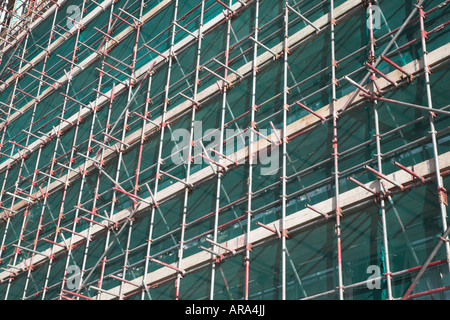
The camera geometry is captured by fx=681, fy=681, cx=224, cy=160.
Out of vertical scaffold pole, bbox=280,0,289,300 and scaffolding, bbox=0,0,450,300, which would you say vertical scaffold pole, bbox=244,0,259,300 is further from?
vertical scaffold pole, bbox=280,0,289,300

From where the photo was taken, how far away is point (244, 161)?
1405 cm

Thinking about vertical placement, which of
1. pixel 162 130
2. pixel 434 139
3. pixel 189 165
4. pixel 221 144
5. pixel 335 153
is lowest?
pixel 434 139

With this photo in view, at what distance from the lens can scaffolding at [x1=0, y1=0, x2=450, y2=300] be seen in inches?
436

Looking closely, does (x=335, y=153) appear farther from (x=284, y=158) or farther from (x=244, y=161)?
(x=244, y=161)

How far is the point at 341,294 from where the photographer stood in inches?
423

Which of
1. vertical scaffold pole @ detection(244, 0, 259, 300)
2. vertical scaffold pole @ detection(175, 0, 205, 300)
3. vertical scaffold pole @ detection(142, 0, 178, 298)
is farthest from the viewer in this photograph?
vertical scaffold pole @ detection(142, 0, 178, 298)

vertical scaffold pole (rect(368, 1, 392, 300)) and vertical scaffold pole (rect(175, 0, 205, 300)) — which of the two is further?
vertical scaffold pole (rect(175, 0, 205, 300))

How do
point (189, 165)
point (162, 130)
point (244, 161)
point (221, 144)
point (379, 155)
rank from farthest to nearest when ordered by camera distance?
point (162, 130) → point (189, 165) → point (221, 144) → point (244, 161) → point (379, 155)

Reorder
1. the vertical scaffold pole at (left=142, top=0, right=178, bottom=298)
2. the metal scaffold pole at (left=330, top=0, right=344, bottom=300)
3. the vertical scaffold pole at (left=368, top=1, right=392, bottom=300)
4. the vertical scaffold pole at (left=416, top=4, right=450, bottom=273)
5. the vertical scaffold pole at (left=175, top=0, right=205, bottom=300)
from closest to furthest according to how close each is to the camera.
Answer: the vertical scaffold pole at (left=416, top=4, right=450, bottom=273) → the vertical scaffold pole at (left=368, top=1, right=392, bottom=300) → the metal scaffold pole at (left=330, top=0, right=344, bottom=300) → the vertical scaffold pole at (left=175, top=0, right=205, bottom=300) → the vertical scaffold pole at (left=142, top=0, right=178, bottom=298)

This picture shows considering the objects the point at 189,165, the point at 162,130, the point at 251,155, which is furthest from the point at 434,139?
the point at 162,130

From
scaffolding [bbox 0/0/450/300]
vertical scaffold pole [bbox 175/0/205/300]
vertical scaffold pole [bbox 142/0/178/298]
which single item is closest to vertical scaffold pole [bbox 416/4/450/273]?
scaffolding [bbox 0/0/450/300]

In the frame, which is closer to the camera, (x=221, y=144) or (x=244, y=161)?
(x=244, y=161)

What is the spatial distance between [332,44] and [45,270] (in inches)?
393

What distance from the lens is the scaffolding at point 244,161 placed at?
11062 mm
